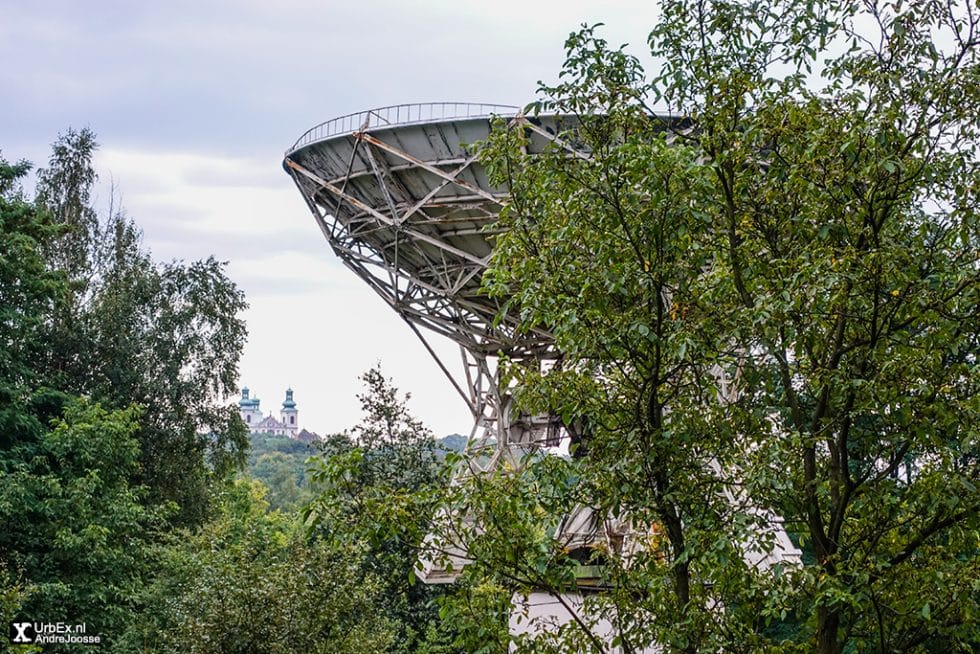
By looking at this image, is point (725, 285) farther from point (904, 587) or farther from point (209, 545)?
point (209, 545)

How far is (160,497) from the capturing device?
1227 inches

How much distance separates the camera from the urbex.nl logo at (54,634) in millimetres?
19609

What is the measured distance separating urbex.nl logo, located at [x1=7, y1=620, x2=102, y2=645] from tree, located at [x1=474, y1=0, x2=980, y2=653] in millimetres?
15964

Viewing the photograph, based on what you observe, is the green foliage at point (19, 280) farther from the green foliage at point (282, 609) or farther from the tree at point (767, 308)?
the tree at point (767, 308)

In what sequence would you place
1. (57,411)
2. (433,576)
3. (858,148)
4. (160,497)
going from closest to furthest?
1. (858,148)
2. (433,576)
3. (57,411)
4. (160,497)

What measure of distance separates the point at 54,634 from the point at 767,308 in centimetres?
→ 1890

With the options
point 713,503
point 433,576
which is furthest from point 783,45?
point 433,576

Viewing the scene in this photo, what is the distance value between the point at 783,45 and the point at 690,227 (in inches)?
72.3

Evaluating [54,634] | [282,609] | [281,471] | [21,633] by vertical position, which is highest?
[281,471]

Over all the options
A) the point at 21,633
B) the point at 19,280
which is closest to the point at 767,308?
the point at 21,633

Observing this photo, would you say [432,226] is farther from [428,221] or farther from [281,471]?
[281,471]

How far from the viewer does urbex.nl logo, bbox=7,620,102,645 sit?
19.6 m

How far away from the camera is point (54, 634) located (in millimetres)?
20562

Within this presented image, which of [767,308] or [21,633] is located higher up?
[767,308]
